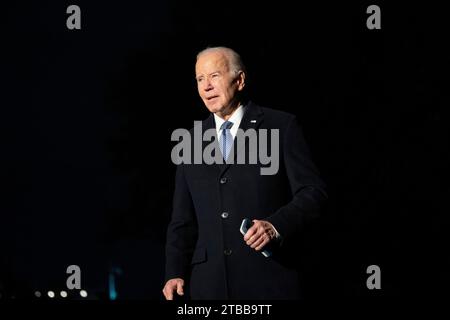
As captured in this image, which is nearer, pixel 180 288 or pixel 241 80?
pixel 180 288

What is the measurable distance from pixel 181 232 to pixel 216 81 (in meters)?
1.10

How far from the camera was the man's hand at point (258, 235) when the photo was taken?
478 cm

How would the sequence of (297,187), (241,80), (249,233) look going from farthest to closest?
(241,80)
(297,187)
(249,233)

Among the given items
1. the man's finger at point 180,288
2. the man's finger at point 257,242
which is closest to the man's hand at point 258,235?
the man's finger at point 257,242

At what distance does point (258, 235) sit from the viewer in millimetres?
4797

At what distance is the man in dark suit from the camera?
5.20 meters

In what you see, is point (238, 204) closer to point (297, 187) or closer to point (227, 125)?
point (297, 187)

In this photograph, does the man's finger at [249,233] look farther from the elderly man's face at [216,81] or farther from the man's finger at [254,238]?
the elderly man's face at [216,81]

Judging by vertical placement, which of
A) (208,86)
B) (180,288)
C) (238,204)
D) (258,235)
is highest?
(208,86)

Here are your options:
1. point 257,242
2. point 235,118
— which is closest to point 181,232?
point 235,118

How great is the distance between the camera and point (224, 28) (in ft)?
51.8

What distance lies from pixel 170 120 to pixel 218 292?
34.2ft

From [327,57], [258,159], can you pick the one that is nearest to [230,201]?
[258,159]

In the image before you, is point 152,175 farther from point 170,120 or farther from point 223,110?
point 223,110
